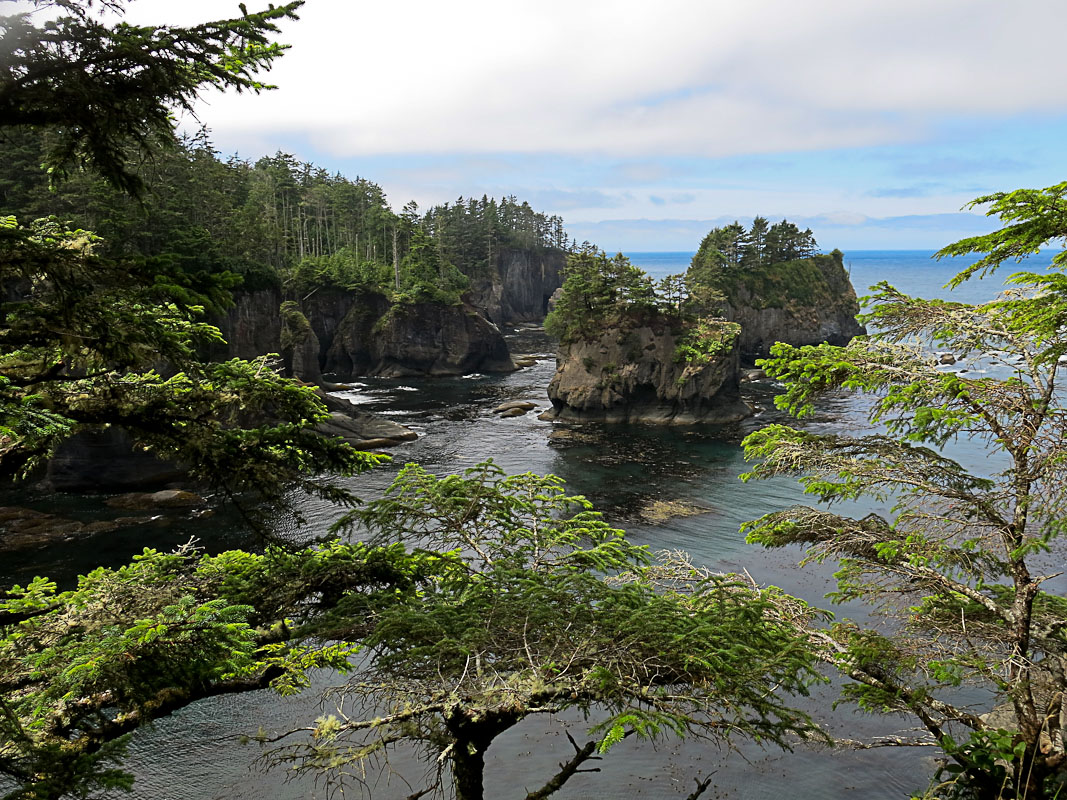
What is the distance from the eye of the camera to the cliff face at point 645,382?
55438 millimetres

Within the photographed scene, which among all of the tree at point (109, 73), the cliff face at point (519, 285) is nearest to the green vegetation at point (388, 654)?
the tree at point (109, 73)

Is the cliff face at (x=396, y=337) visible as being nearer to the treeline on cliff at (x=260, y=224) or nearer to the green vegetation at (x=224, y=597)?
the treeline on cliff at (x=260, y=224)

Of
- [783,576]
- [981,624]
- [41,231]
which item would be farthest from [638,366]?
[41,231]

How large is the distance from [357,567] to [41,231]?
5.85 meters

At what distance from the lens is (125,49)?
6.69 meters

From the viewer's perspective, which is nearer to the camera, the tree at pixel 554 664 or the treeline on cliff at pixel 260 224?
the tree at pixel 554 664

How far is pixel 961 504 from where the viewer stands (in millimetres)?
10250

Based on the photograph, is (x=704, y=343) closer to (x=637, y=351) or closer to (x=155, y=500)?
(x=637, y=351)

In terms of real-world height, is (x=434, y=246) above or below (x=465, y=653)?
above

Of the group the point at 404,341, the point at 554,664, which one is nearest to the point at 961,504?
the point at 554,664

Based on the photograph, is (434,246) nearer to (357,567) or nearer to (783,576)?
(783,576)

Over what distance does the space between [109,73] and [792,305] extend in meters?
89.0

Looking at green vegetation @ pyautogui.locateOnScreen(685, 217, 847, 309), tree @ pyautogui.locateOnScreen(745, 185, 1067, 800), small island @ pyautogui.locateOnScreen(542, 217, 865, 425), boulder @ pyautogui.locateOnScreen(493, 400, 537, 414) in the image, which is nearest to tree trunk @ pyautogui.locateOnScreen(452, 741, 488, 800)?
tree @ pyautogui.locateOnScreen(745, 185, 1067, 800)

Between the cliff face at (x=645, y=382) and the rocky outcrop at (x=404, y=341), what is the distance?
968 inches
